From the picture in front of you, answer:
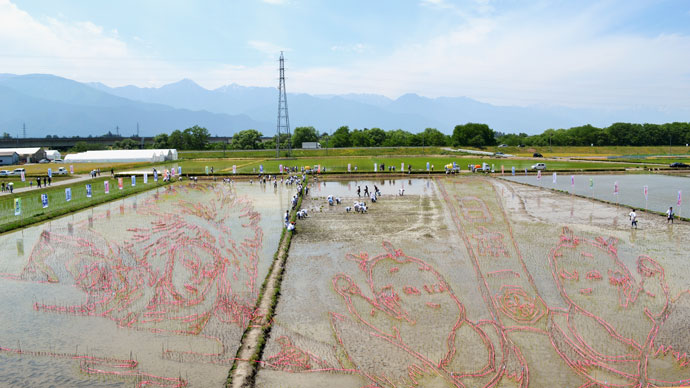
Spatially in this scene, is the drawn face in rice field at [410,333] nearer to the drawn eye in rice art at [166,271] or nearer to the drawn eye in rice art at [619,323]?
the drawn eye in rice art at [619,323]

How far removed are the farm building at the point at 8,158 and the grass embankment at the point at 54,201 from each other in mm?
46195

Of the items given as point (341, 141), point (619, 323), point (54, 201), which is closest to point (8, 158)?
point (54, 201)

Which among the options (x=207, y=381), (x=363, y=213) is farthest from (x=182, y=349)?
(x=363, y=213)

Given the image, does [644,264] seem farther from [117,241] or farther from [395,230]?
[117,241]

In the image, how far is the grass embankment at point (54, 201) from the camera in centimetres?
3053

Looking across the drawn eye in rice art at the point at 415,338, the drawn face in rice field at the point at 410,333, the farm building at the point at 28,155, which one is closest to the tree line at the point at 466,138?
the farm building at the point at 28,155

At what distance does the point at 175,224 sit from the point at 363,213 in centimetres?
1265

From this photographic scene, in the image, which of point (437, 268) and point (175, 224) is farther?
point (175, 224)

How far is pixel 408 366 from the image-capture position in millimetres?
11883

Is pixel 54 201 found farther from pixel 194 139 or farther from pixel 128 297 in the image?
pixel 194 139

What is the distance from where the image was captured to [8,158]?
87.6 meters

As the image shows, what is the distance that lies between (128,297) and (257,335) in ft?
20.7

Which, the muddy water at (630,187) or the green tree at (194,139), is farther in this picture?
the green tree at (194,139)

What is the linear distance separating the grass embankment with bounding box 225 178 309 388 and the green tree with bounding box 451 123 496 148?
360 feet
